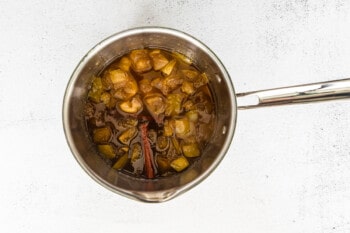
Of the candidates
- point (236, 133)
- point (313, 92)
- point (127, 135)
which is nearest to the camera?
point (313, 92)

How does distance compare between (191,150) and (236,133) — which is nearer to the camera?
(191,150)

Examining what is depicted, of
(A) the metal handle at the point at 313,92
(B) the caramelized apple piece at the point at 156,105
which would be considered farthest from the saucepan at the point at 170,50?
(B) the caramelized apple piece at the point at 156,105

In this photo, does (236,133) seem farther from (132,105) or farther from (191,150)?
(132,105)

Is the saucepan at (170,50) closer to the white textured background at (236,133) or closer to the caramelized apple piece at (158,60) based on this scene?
the caramelized apple piece at (158,60)

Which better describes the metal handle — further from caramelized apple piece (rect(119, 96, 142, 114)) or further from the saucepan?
caramelized apple piece (rect(119, 96, 142, 114))

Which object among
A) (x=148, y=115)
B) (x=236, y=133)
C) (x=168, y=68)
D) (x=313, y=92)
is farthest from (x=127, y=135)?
(x=313, y=92)

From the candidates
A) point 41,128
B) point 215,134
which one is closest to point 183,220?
point 215,134
